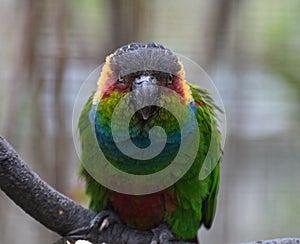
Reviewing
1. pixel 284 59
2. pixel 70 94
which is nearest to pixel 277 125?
pixel 284 59

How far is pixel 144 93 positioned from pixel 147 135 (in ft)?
0.49

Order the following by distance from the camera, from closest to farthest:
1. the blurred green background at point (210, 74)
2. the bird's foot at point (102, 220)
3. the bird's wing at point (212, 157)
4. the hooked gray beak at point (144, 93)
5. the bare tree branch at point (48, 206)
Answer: the bare tree branch at point (48, 206), the hooked gray beak at point (144, 93), the bird's foot at point (102, 220), the bird's wing at point (212, 157), the blurred green background at point (210, 74)

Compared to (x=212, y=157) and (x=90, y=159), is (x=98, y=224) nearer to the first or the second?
(x=90, y=159)

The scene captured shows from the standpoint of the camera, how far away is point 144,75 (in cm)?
161

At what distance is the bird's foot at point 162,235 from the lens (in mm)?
1761

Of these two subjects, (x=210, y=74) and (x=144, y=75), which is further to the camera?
(x=210, y=74)

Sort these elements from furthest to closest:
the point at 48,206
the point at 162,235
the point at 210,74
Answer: the point at 210,74, the point at 162,235, the point at 48,206

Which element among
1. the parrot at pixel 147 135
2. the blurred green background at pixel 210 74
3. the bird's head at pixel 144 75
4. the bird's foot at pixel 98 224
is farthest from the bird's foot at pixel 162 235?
the blurred green background at pixel 210 74

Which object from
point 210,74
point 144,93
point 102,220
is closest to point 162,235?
point 102,220

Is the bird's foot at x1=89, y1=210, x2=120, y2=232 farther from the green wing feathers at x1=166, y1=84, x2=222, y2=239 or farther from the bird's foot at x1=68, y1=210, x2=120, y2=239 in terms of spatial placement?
the green wing feathers at x1=166, y1=84, x2=222, y2=239

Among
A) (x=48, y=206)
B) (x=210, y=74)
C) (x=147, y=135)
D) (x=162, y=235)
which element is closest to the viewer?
(x=48, y=206)

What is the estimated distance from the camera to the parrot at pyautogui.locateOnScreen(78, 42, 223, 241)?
5.35 ft

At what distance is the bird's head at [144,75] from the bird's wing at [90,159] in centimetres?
A: 14

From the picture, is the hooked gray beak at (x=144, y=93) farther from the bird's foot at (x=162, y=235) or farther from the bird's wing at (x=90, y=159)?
the bird's foot at (x=162, y=235)
